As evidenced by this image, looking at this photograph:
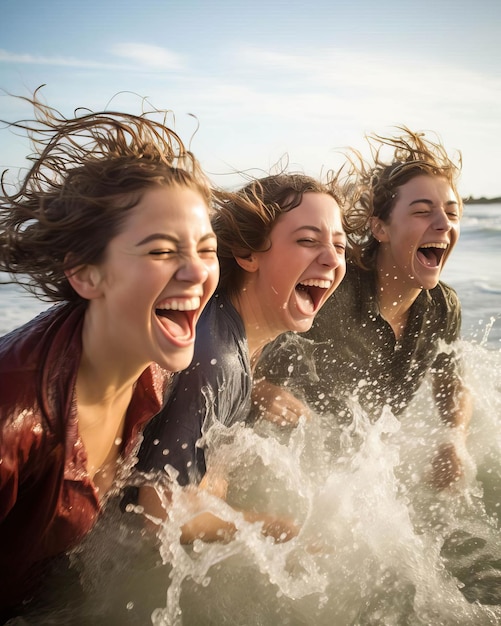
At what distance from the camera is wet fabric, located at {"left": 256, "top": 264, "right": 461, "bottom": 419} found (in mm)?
4141

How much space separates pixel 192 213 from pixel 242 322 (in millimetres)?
878

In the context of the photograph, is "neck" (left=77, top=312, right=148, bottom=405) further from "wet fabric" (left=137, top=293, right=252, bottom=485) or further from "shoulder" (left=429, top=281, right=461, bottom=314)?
"shoulder" (left=429, top=281, right=461, bottom=314)

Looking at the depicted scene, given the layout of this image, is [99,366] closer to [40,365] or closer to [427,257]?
[40,365]

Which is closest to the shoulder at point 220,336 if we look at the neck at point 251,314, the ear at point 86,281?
A: the neck at point 251,314

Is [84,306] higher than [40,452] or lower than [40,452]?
higher

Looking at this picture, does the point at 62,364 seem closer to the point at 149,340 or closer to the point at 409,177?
the point at 149,340

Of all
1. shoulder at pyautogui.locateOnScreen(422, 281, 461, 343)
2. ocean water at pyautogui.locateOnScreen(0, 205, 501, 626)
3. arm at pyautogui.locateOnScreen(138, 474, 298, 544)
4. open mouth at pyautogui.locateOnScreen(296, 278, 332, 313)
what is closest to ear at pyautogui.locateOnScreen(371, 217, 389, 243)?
shoulder at pyautogui.locateOnScreen(422, 281, 461, 343)

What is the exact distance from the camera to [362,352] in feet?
14.0

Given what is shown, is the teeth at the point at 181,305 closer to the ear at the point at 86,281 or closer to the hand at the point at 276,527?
the ear at the point at 86,281

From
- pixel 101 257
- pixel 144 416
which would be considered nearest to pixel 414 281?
pixel 144 416

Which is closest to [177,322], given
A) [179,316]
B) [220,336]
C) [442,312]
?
[179,316]

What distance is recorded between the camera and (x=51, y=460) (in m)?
2.25

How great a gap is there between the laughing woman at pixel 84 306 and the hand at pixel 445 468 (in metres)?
2.03

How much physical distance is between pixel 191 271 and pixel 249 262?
39.1 inches
